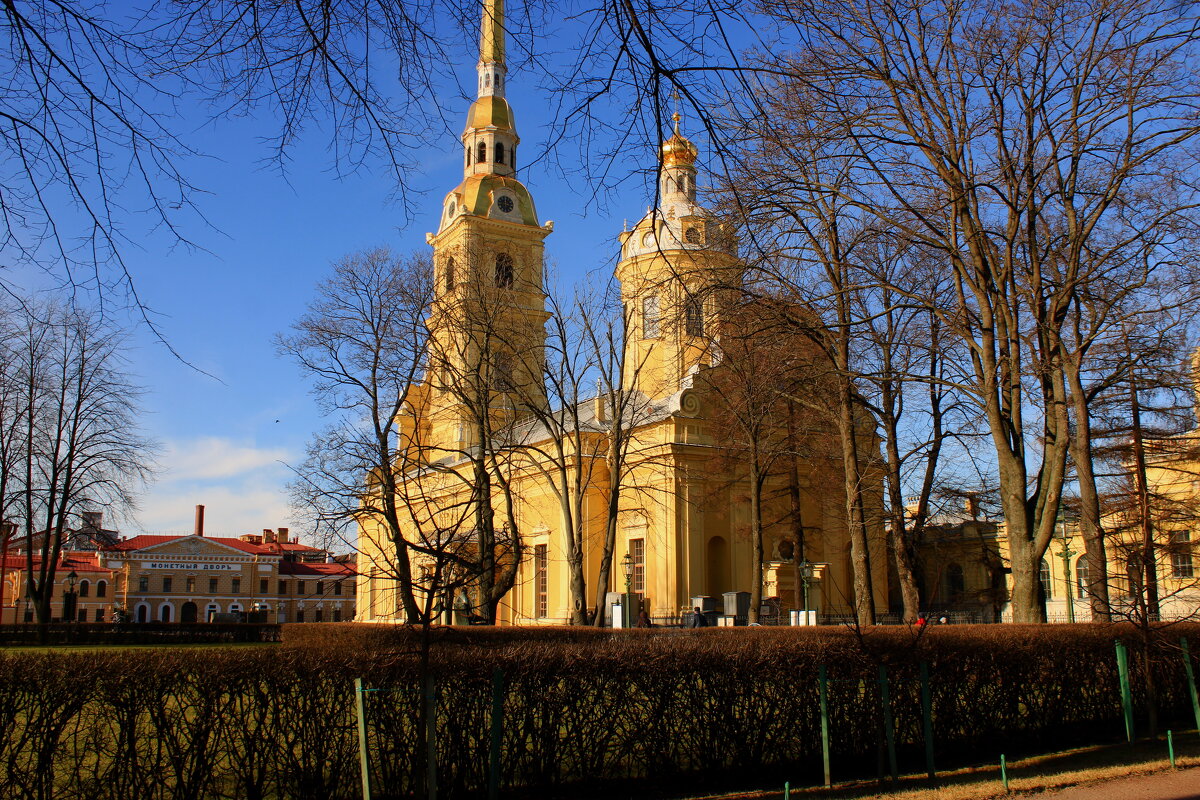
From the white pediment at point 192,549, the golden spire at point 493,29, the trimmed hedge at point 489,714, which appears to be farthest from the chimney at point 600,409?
the white pediment at point 192,549

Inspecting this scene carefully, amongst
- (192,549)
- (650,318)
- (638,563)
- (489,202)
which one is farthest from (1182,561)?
(192,549)

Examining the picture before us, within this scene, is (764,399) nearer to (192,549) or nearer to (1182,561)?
(1182,561)

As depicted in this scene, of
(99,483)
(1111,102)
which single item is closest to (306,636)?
(99,483)

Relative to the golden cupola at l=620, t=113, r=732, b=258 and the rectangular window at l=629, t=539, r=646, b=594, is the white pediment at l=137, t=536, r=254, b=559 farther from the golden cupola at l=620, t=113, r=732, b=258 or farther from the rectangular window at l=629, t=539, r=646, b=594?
the golden cupola at l=620, t=113, r=732, b=258

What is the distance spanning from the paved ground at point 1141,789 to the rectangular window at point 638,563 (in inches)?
1029

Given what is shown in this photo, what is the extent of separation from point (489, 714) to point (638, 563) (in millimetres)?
28177

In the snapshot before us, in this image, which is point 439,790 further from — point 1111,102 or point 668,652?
point 1111,102

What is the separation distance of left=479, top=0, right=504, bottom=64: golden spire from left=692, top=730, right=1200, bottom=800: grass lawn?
6.73 meters

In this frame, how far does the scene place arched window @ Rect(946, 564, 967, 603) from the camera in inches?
1907

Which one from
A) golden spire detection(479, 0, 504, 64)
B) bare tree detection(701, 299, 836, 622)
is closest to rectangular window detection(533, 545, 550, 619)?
bare tree detection(701, 299, 836, 622)

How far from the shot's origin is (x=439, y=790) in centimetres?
832

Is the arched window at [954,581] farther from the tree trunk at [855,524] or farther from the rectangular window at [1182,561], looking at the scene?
the tree trunk at [855,524]

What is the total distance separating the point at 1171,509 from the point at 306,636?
2349 cm

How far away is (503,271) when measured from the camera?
35.5 metres
